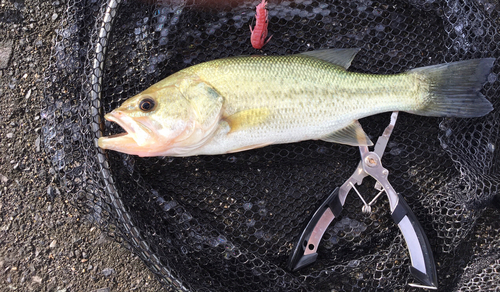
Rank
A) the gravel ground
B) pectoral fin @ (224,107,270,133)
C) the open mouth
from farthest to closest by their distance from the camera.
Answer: the gravel ground
pectoral fin @ (224,107,270,133)
the open mouth

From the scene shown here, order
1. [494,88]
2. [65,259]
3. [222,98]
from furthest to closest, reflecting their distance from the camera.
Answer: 1. [65,259]
2. [494,88]
3. [222,98]

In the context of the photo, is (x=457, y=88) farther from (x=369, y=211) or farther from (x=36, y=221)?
(x=36, y=221)

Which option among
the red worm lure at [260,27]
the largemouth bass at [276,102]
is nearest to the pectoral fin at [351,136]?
the largemouth bass at [276,102]

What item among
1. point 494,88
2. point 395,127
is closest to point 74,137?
point 395,127

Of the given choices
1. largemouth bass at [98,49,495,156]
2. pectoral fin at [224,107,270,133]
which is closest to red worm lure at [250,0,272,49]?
largemouth bass at [98,49,495,156]

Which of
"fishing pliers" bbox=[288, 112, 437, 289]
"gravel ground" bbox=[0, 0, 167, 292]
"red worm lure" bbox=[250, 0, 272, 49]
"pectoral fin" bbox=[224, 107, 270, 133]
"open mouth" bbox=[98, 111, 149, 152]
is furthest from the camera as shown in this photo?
"gravel ground" bbox=[0, 0, 167, 292]

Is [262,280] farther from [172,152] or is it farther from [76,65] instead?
[76,65]

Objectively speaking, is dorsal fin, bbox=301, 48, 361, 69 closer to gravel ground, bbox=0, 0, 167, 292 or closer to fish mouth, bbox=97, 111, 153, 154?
fish mouth, bbox=97, 111, 153, 154
